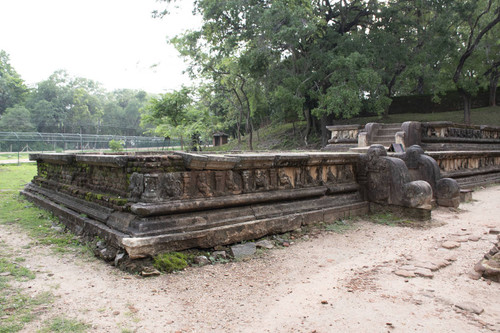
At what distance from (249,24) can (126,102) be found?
43.3 m

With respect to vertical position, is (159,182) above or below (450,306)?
above

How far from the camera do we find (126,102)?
53.2 meters

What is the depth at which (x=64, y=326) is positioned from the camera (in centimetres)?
211

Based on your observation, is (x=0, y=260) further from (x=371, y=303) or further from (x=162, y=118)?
(x=162, y=118)


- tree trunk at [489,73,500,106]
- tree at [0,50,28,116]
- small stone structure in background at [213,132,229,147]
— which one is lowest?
small stone structure in background at [213,132,229,147]

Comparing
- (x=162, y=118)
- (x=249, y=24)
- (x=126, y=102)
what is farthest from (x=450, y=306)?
(x=126, y=102)

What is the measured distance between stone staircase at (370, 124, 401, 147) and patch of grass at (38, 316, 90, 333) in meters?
9.95

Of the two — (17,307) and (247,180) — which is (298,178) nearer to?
(247,180)

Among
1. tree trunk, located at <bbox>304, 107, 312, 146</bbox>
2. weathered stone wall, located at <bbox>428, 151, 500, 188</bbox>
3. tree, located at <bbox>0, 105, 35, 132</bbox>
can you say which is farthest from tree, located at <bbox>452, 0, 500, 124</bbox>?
tree, located at <bbox>0, 105, 35, 132</bbox>

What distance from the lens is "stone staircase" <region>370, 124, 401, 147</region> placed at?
1068cm

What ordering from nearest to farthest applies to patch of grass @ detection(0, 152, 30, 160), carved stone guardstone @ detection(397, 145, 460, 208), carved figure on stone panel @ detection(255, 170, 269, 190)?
carved figure on stone panel @ detection(255, 170, 269, 190), carved stone guardstone @ detection(397, 145, 460, 208), patch of grass @ detection(0, 152, 30, 160)

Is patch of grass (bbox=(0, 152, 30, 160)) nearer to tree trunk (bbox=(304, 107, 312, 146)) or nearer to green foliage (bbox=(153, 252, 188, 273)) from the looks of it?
tree trunk (bbox=(304, 107, 312, 146))

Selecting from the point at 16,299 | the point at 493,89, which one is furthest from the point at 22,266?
the point at 493,89

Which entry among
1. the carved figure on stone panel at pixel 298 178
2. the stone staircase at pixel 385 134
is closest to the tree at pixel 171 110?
the stone staircase at pixel 385 134
